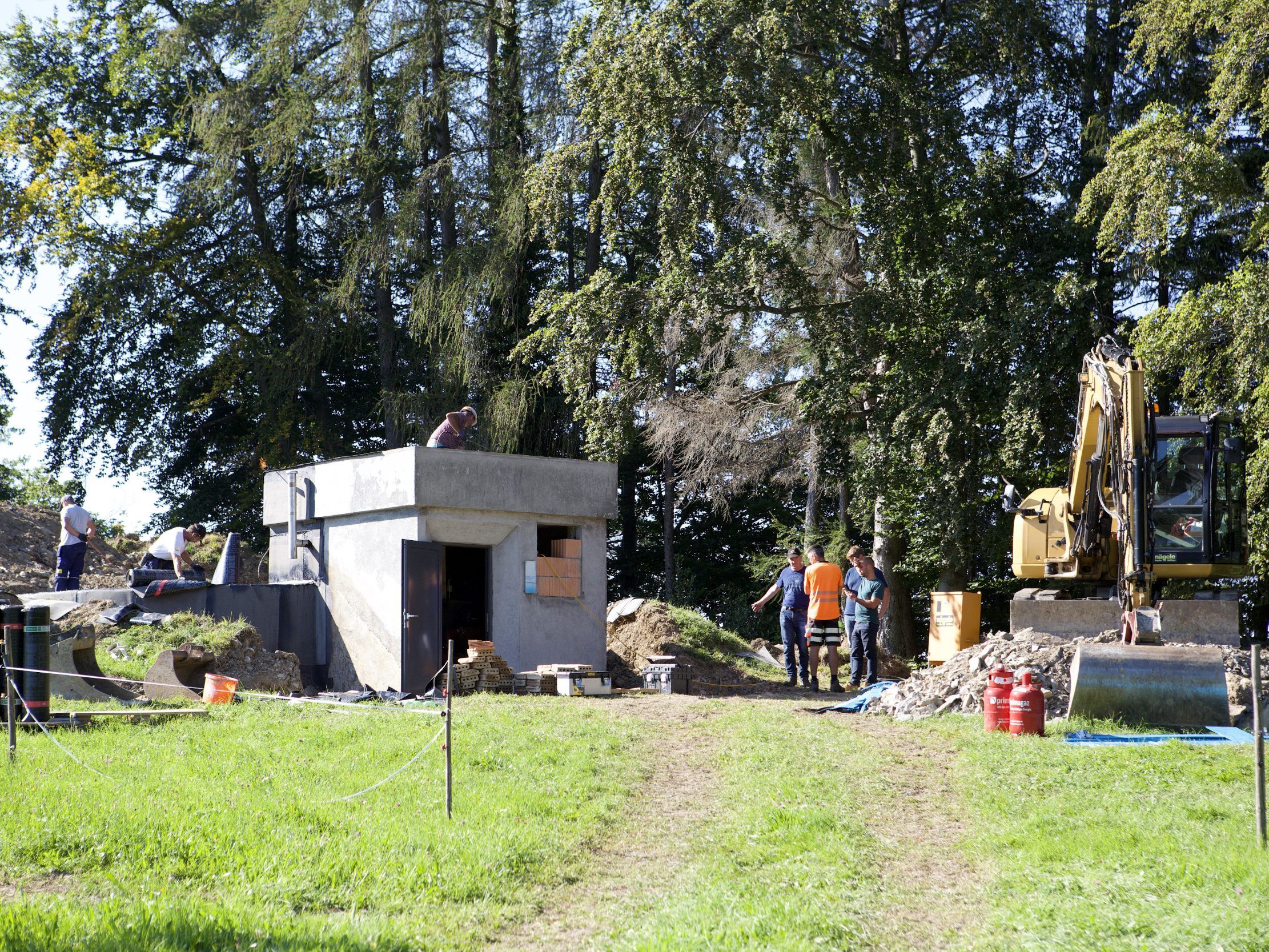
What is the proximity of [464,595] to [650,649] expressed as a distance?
3.39m

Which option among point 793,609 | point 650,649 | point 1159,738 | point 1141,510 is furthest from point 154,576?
point 1159,738

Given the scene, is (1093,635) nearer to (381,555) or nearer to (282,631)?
(381,555)

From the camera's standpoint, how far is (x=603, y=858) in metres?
7.03

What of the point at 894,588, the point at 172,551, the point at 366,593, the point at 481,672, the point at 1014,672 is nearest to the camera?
the point at 1014,672

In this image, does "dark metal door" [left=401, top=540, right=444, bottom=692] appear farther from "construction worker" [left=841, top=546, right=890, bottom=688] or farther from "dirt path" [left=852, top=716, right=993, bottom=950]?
"dirt path" [left=852, top=716, right=993, bottom=950]

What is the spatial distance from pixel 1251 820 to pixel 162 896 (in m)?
6.06

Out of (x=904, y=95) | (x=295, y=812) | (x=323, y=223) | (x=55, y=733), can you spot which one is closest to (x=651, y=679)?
(x=55, y=733)

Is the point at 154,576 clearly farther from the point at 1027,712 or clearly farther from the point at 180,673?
the point at 1027,712

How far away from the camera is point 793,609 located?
57.0 feet

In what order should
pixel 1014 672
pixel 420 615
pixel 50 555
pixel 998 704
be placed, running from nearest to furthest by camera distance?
pixel 998 704, pixel 1014 672, pixel 420 615, pixel 50 555

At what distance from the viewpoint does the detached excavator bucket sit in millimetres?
11492

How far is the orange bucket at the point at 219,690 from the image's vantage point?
44.8ft

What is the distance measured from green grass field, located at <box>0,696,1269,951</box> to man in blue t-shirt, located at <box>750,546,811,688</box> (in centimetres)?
641

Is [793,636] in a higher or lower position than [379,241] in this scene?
lower
